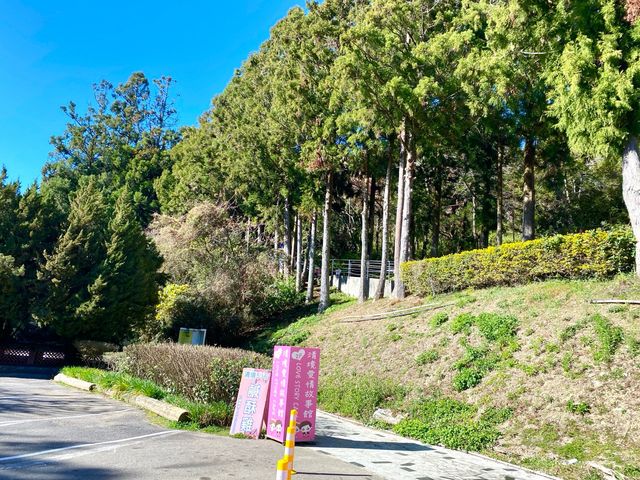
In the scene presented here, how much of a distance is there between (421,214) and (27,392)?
1068 inches

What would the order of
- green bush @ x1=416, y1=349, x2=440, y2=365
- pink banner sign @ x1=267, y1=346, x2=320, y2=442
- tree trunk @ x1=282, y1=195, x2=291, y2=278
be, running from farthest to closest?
tree trunk @ x1=282, y1=195, x2=291, y2=278, green bush @ x1=416, y1=349, x2=440, y2=365, pink banner sign @ x1=267, y1=346, x2=320, y2=442

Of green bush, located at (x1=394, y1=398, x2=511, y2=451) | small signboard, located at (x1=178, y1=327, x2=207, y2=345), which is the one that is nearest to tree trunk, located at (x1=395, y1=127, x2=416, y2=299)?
small signboard, located at (x1=178, y1=327, x2=207, y2=345)

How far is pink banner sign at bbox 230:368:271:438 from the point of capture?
26.5 feet

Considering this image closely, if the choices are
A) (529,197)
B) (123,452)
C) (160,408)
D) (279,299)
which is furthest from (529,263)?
(279,299)

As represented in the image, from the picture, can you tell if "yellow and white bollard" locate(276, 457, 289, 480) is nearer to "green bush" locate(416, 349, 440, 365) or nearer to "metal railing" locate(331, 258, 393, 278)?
"green bush" locate(416, 349, 440, 365)

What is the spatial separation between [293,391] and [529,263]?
348 inches

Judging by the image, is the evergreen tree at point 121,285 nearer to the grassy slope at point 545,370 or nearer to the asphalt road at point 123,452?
the grassy slope at point 545,370

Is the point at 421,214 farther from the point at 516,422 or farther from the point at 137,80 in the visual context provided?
the point at 137,80

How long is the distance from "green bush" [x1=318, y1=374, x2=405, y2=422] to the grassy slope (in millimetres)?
262

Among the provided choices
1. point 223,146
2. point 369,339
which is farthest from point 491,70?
point 223,146

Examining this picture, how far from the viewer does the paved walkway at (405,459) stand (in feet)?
22.0

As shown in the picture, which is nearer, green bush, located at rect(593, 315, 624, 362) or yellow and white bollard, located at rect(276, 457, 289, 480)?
yellow and white bollard, located at rect(276, 457, 289, 480)

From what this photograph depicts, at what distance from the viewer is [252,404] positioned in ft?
27.2

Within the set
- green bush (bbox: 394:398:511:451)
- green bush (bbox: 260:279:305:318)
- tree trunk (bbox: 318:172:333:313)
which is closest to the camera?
green bush (bbox: 394:398:511:451)
